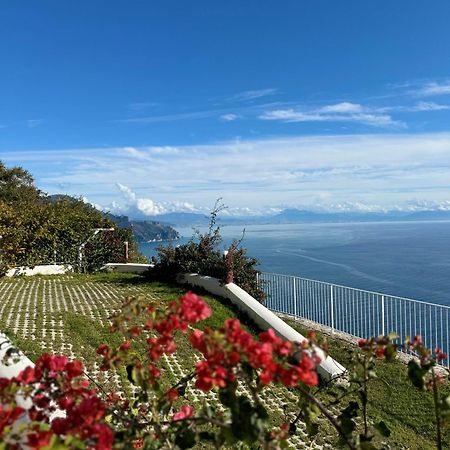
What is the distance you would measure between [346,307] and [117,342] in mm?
5729

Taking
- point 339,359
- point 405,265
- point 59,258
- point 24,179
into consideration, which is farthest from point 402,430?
point 405,265

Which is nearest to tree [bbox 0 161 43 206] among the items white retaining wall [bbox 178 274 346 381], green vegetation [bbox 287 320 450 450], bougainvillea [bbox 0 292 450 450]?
white retaining wall [bbox 178 274 346 381]

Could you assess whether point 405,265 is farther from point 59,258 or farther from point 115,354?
point 115,354

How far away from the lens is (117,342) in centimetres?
789

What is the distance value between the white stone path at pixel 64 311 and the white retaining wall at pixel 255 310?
1.01 meters

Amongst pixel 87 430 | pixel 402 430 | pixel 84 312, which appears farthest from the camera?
pixel 84 312

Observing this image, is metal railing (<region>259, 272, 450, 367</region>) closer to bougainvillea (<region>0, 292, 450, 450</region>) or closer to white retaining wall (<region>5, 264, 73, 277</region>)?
bougainvillea (<region>0, 292, 450, 450</region>)

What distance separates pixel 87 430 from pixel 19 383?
36 cm

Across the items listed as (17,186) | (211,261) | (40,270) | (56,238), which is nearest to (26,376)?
(211,261)

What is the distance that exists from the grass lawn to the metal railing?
0.84 m

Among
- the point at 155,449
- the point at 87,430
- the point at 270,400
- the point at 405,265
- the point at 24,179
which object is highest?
the point at 24,179

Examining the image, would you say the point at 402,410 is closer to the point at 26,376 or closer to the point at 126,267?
the point at 26,376

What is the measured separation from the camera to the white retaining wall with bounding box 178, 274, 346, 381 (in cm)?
750

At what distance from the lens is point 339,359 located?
8609 mm
